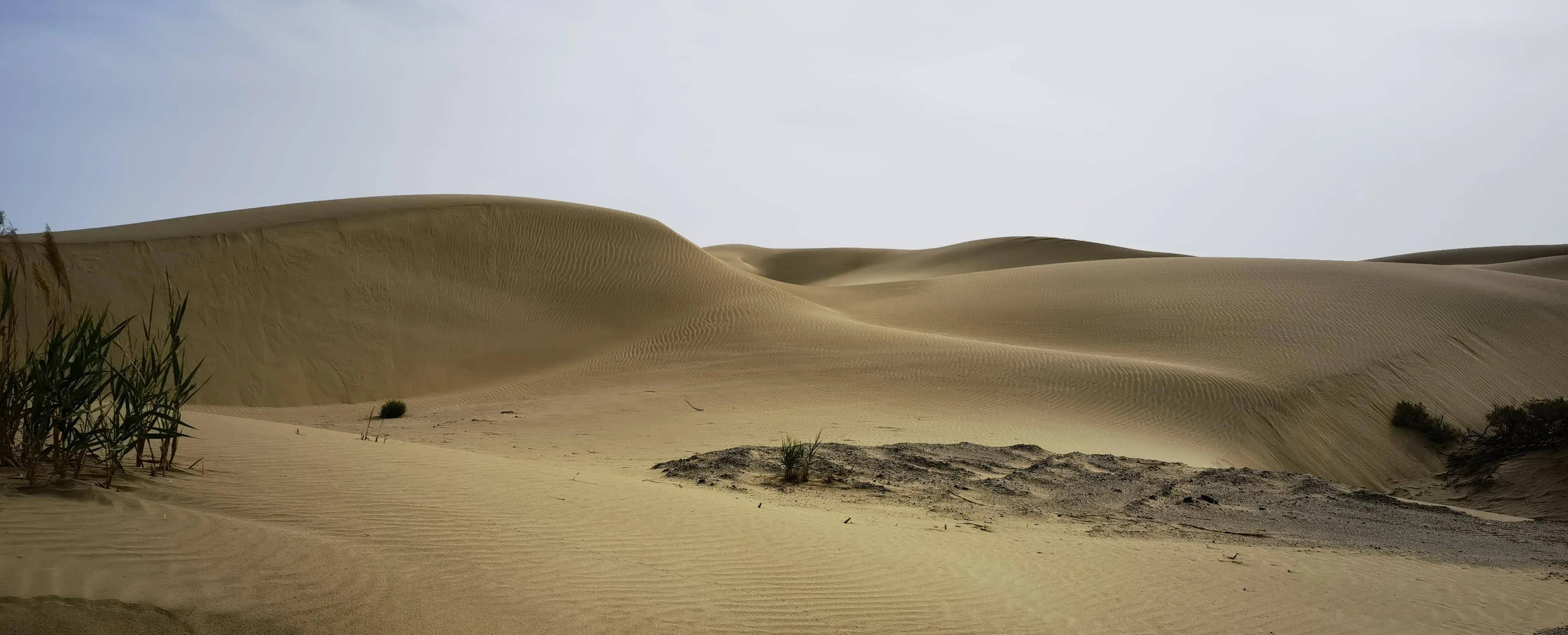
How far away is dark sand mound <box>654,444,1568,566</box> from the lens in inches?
337

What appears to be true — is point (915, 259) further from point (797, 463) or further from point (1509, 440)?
point (797, 463)

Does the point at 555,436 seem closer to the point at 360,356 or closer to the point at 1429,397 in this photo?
the point at 360,356

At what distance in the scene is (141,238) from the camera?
2305 cm

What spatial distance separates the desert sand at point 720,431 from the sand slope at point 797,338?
113 mm

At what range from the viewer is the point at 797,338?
2414cm

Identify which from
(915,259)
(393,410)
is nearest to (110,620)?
(393,410)

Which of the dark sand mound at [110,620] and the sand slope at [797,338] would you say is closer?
the dark sand mound at [110,620]

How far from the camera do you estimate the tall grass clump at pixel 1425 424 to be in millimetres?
18359

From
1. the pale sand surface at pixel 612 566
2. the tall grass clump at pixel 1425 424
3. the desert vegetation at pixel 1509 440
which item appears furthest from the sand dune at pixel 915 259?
the pale sand surface at pixel 612 566

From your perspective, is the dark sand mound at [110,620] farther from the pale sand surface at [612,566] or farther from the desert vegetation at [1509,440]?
the desert vegetation at [1509,440]

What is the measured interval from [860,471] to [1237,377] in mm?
13320

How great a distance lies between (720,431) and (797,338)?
10094 millimetres

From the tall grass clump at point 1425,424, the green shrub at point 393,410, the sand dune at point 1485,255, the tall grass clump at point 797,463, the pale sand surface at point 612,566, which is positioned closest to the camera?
the pale sand surface at point 612,566

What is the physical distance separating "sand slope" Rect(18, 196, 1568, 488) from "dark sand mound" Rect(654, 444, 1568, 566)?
2.38 meters
